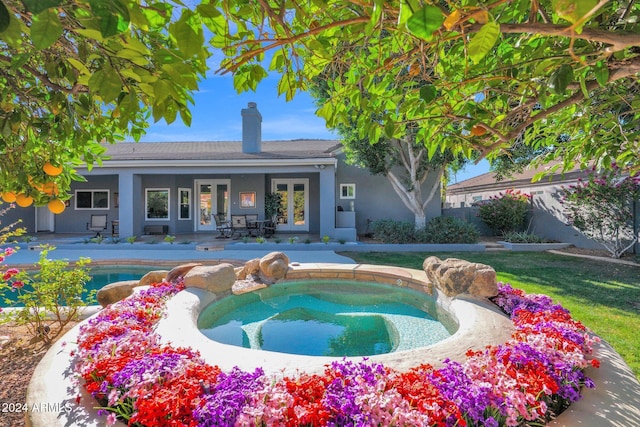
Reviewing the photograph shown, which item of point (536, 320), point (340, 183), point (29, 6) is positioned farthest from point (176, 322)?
point (340, 183)

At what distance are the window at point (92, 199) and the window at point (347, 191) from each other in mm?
12085

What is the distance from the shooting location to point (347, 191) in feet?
48.7

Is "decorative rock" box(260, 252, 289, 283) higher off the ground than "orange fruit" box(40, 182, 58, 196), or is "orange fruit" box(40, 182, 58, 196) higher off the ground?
"orange fruit" box(40, 182, 58, 196)

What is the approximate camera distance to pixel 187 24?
2.96 feet

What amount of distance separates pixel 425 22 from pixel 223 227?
13482mm

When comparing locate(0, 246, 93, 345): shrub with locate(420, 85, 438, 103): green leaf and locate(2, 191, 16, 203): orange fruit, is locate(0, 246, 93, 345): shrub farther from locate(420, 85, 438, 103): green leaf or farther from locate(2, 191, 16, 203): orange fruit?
locate(420, 85, 438, 103): green leaf

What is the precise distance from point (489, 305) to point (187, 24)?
4655 mm

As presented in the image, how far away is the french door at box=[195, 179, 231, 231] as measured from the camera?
15.6 metres

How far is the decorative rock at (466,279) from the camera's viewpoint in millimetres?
4375

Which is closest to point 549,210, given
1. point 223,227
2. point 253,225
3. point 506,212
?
point 506,212

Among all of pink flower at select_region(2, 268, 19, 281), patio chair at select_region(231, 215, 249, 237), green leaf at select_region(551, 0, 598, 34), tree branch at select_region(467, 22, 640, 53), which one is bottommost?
pink flower at select_region(2, 268, 19, 281)

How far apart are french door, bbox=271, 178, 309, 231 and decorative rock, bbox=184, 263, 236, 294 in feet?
33.2

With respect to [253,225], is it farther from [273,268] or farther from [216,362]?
[216,362]

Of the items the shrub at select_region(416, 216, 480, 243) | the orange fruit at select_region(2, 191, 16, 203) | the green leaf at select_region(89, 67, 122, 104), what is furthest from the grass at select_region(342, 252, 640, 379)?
the orange fruit at select_region(2, 191, 16, 203)
